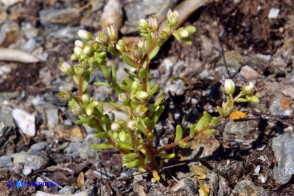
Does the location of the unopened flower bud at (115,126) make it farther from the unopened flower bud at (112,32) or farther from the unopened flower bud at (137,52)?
the unopened flower bud at (112,32)

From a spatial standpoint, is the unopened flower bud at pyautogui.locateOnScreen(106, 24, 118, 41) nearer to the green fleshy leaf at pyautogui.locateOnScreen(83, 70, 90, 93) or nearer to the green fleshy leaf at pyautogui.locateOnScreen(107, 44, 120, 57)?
the green fleshy leaf at pyautogui.locateOnScreen(107, 44, 120, 57)

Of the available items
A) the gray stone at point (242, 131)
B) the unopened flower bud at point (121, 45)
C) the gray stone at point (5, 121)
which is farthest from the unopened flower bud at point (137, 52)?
the gray stone at point (5, 121)

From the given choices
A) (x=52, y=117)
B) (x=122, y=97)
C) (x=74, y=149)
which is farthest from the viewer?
(x=52, y=117)

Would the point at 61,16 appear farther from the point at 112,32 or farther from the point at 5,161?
the point at 112,32

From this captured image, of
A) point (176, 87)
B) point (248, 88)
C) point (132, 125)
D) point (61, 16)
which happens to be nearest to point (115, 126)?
point (132, 125)

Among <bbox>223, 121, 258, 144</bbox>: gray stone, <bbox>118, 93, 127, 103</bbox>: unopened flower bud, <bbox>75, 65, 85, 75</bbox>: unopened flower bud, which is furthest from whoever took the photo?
<bbox>223, 121, 258, 144</bbox>: gray stone

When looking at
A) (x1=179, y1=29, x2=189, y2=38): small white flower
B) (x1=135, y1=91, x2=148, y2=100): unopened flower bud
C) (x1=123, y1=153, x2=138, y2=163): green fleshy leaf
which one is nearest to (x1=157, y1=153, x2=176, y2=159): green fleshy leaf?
(x1=123, y1=153, x2=138, y2=163): green fleshy leaf
